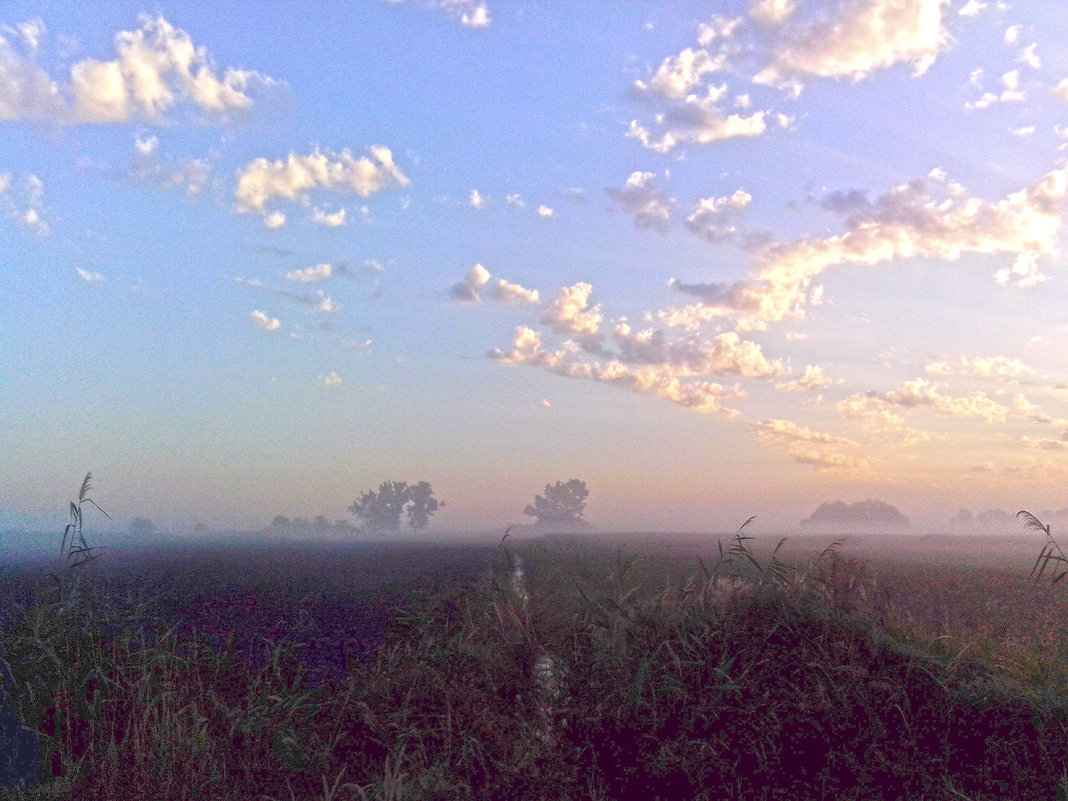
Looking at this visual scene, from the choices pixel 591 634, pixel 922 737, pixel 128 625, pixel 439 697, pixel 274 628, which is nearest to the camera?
pixel 922 737

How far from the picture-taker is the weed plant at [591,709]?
6512mm

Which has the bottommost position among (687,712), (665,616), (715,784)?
(715,784)

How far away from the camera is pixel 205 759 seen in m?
6.57

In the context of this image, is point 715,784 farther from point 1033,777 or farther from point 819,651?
point 1033,777

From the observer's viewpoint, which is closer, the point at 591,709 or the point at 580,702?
the point at 591,709

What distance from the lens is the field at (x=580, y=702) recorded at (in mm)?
6535

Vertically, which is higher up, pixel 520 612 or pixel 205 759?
pixel 520 612

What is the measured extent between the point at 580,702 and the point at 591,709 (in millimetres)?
256

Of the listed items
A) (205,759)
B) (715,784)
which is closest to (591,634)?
(715,784)

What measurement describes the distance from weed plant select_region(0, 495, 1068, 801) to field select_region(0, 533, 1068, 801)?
0.02 m

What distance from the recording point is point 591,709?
7430 mm

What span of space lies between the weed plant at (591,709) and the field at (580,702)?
0.02 metres

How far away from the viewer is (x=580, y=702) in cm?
767

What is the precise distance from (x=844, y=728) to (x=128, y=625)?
27.0 feet
